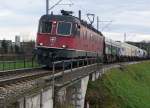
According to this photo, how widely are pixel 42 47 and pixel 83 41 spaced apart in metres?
4.38

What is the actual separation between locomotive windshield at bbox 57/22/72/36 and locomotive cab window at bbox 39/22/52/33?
2.04 feet

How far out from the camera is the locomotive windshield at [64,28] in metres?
33.9

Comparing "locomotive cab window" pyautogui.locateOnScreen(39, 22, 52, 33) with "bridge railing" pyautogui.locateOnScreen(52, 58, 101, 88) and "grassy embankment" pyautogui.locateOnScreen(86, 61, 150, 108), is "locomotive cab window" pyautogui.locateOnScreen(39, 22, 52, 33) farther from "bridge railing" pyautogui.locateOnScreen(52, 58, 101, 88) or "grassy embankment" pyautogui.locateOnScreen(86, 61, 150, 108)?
"grassy embankment" pyautogui.locateOnScreen(86, 61, 150, 108)

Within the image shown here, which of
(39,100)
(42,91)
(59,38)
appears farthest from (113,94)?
(39,100)

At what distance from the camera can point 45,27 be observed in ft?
113

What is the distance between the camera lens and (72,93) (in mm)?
25609

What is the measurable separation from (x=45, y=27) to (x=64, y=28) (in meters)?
1.32

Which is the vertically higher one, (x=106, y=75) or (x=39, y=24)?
(x=39, y=24)

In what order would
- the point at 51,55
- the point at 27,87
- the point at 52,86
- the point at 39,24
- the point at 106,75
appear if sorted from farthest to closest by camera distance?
the point at 106,75 → the point at 39,24 → the point at 51,55 → the point at 52,86 → the point at 27,87

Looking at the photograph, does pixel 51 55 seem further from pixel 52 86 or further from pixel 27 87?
pixel 27 87

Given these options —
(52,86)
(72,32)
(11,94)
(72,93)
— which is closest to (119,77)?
(72,32)

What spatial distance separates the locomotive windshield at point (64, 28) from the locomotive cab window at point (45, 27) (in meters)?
0.62

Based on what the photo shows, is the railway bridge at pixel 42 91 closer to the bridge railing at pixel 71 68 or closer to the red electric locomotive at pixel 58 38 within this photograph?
the bridge railing at pixel 71 68

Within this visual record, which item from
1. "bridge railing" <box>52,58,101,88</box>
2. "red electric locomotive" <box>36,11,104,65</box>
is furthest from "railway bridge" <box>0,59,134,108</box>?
"red electric locomotive" <box>36,11,104,65</box>
